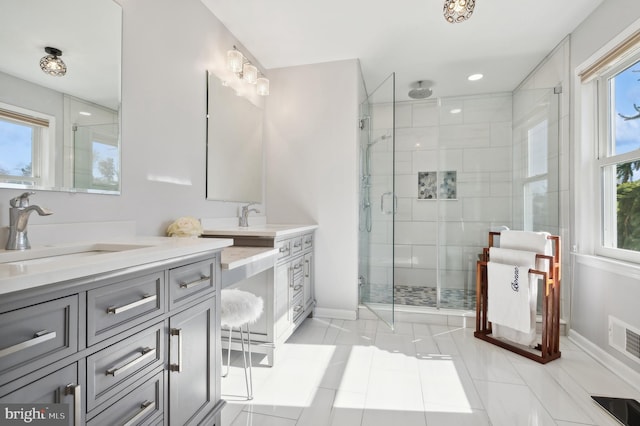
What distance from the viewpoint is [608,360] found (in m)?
2.07

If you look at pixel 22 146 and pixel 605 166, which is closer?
pixel 22 146

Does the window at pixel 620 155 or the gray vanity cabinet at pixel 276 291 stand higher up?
the window at pixel 620 155

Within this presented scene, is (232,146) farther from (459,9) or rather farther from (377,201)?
(459,9)

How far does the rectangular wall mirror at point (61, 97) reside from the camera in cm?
111

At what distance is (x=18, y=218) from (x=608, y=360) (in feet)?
11.1

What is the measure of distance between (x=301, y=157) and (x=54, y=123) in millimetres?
2149

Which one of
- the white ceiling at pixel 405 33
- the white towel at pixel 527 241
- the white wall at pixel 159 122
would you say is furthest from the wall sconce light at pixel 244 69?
the white towel at pixel 527 241

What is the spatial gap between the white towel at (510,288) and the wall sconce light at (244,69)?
2524 mm

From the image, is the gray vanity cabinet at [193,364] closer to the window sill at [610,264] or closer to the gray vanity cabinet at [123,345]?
the gray vanity cabinet at [123,345]

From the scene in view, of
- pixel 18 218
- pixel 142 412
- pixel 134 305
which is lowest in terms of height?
pixel 142 412

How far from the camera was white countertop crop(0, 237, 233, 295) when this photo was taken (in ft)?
2.06

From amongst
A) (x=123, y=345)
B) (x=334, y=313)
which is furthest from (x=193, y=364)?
(x=334, y=313)

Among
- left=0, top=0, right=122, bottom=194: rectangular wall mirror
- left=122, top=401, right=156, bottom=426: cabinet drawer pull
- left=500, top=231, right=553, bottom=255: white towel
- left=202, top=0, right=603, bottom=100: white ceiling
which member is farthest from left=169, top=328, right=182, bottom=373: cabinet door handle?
left=500, top=231, right=553, bottom=255: white towel

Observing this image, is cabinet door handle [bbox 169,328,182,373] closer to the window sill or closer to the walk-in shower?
the walk-in shower
